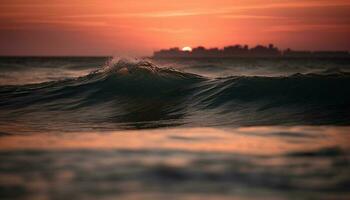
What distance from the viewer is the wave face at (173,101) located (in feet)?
22.6

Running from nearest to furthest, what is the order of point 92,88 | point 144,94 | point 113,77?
point 144,94
point 92,88
point 113,77

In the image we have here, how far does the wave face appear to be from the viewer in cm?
690

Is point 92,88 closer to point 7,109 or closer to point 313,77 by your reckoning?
point 7,109

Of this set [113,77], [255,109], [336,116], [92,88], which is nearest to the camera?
[336,116]

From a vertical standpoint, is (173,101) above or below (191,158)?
below

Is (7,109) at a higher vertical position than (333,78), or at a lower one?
lower

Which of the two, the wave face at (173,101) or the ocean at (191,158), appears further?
the wave face at (173,101)

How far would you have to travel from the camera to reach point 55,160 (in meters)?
2.73

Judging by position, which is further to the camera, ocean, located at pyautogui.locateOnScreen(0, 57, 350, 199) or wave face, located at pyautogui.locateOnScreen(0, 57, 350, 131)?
wave face, located at pyautogui.locateOnScreen(0, 57, 350, 131)

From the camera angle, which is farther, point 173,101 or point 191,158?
point 173,101

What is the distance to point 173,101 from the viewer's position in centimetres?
980

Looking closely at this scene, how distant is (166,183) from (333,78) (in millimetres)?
7978

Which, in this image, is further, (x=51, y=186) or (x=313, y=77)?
(x=313, y=77)

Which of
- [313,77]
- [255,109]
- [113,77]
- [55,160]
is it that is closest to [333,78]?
[313,77]
